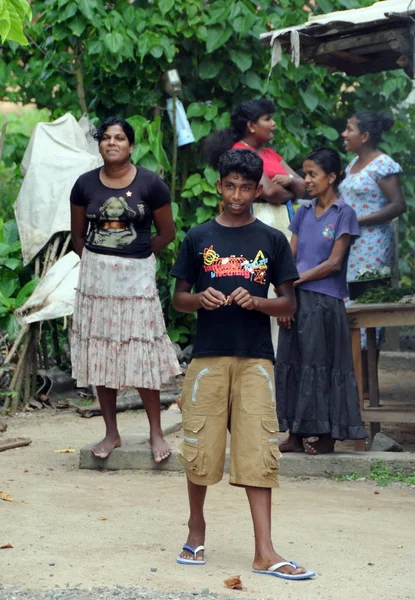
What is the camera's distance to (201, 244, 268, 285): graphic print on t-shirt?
412 centimetres

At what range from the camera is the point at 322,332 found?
5836mm

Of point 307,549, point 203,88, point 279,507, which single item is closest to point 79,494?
point 279,507

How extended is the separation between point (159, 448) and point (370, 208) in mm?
2371

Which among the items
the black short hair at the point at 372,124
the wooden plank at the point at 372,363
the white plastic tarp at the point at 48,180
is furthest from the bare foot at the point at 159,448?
the black short hair at the point at 372,124

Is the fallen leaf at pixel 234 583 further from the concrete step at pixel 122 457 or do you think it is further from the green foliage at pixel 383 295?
the green foliage at pixel 383 295

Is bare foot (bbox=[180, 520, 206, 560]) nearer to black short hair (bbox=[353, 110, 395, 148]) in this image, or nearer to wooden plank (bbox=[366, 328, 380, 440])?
wooden plank (bbox=[366, 328, 380, 440])

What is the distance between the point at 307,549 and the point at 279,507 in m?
0.74

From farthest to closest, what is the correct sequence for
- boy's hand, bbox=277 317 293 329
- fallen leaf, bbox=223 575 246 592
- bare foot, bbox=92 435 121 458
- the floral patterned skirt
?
bare foot, bbox=92 435 121 458
boy's hand, bbox=277 317 293 329
the floral patterned skirt
fallen leaf, bbox=223 575 246 592

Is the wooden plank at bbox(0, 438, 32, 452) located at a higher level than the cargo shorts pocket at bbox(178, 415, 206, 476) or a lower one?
lower

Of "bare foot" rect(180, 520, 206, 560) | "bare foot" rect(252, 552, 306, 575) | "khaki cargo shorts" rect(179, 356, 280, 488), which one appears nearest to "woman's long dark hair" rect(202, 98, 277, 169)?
"khaki cargo shorts" rect(179, 356, 280, 488)

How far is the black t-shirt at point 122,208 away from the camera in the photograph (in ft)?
→ 18.5

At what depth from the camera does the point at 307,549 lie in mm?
4414

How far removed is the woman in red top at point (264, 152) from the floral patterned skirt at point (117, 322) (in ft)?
3.92

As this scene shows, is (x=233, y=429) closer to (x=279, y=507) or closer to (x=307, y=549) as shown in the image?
(x=307, y=549)
